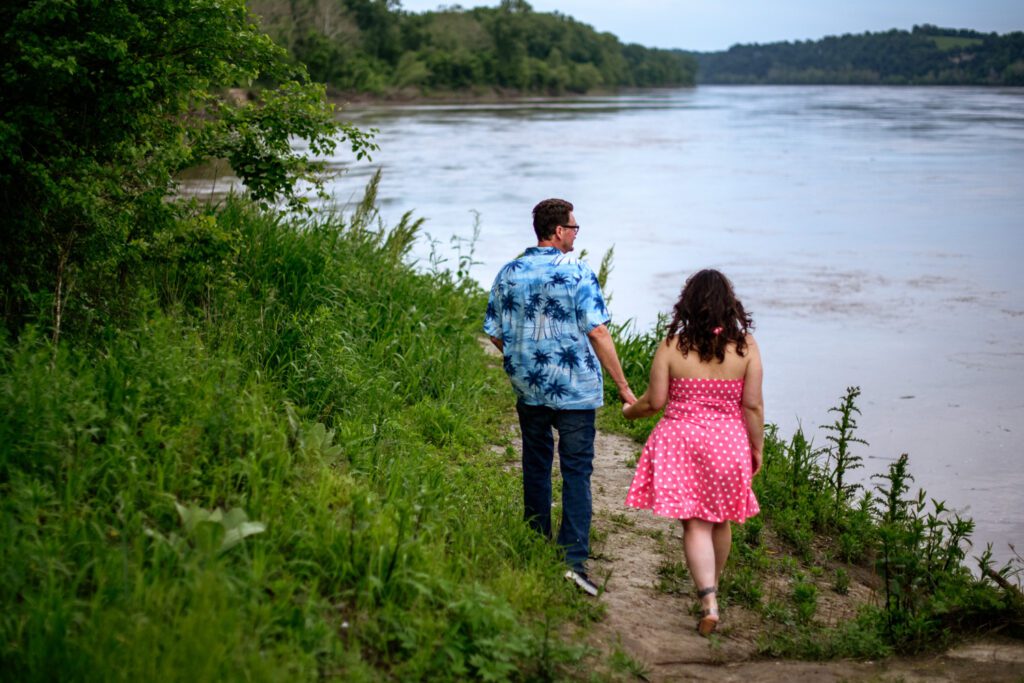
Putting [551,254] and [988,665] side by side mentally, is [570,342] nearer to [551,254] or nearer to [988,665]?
[551,254]

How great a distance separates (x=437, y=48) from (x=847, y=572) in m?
89.0

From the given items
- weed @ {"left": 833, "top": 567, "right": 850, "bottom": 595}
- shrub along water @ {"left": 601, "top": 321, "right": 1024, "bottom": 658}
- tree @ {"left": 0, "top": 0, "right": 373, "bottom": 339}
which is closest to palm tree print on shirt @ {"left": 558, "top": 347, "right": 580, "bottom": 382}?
shrub along water @ {"left": 601, "top": 321, "right": 1024, "bottom": 658}

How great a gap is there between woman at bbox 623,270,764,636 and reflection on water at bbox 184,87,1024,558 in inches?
118

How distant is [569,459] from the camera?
15.9 feet

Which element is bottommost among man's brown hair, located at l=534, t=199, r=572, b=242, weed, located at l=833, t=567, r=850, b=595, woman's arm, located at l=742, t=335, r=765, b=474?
weed, located at l=833, t=567, r=850, b=595

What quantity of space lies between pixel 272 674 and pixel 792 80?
171608mm

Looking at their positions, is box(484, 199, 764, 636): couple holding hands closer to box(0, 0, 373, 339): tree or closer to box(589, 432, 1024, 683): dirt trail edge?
box(589, 432, 1024, 683): dirt trail edge

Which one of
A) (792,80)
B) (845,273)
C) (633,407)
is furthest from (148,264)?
(792,80)

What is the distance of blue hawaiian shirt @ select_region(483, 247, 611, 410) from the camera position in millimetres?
4730

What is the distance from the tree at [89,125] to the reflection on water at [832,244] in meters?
5.54

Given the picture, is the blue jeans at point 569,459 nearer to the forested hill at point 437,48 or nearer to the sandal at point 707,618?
the sandal at point 707,618

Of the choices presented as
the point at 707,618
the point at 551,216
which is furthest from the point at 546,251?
the point at 707,618

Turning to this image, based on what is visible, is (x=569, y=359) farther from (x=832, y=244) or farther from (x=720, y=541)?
(x=832, y=244)

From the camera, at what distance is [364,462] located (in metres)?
5.52
